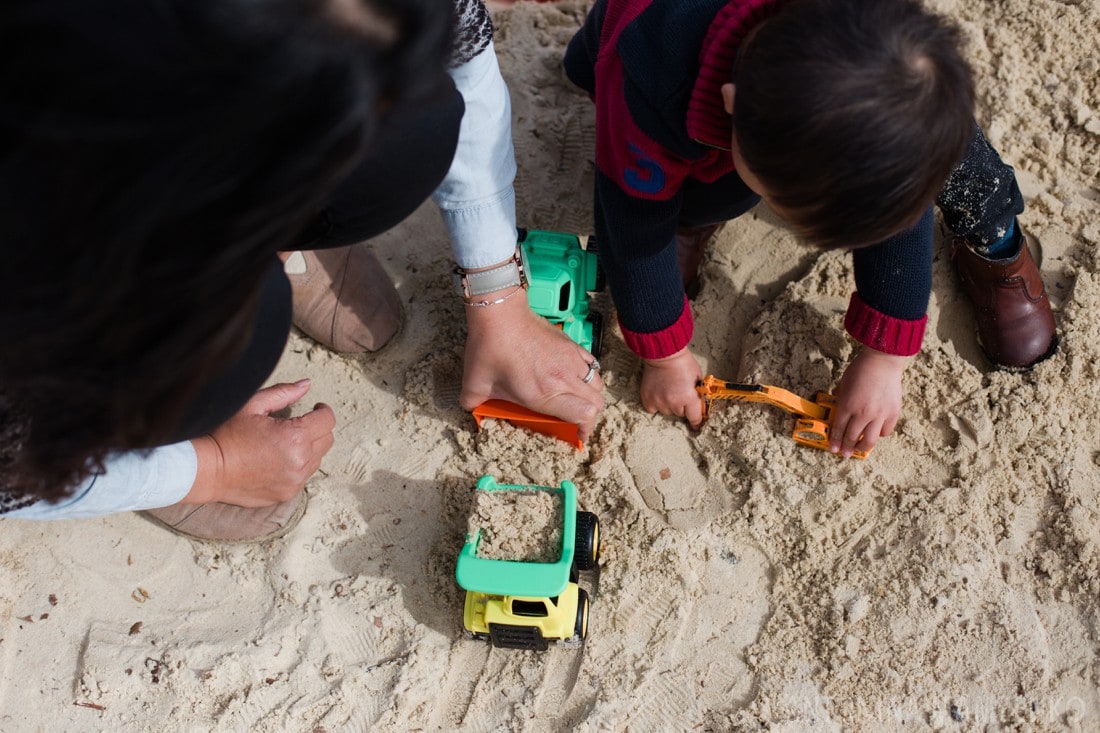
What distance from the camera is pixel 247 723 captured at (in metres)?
1.27

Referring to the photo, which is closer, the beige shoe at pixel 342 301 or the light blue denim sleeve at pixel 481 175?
the light blue denim sleeve at pixel 481 175

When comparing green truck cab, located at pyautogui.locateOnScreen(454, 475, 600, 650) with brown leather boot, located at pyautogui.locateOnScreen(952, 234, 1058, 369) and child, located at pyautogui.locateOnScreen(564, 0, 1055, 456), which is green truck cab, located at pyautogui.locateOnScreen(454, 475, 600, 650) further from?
brown leather boot, located at pyautogui.locateOnScreen(952, 234, 1058, 369)

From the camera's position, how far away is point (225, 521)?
134cm

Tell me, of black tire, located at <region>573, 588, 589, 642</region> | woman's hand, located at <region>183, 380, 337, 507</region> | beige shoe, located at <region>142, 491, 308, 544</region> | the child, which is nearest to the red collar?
the child

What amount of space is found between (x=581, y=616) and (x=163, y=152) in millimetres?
940

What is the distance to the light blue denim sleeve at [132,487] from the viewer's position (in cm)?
100

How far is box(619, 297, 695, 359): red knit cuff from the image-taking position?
1.35 m

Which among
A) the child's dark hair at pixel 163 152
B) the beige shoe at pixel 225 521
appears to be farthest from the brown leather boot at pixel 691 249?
the child's dark hair at pixel 163 152

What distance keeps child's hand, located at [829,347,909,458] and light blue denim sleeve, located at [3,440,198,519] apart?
3.26 feet

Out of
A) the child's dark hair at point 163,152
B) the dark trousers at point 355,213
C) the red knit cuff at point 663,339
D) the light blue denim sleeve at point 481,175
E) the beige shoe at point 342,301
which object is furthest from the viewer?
the beige shoe at point 342,301

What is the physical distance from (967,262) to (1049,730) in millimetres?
755

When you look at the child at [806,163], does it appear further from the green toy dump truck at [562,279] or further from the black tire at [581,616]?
the black tire at [581,616]

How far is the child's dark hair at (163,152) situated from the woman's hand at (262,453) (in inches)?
26.9

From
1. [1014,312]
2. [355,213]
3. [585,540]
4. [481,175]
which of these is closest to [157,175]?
[355,213]
